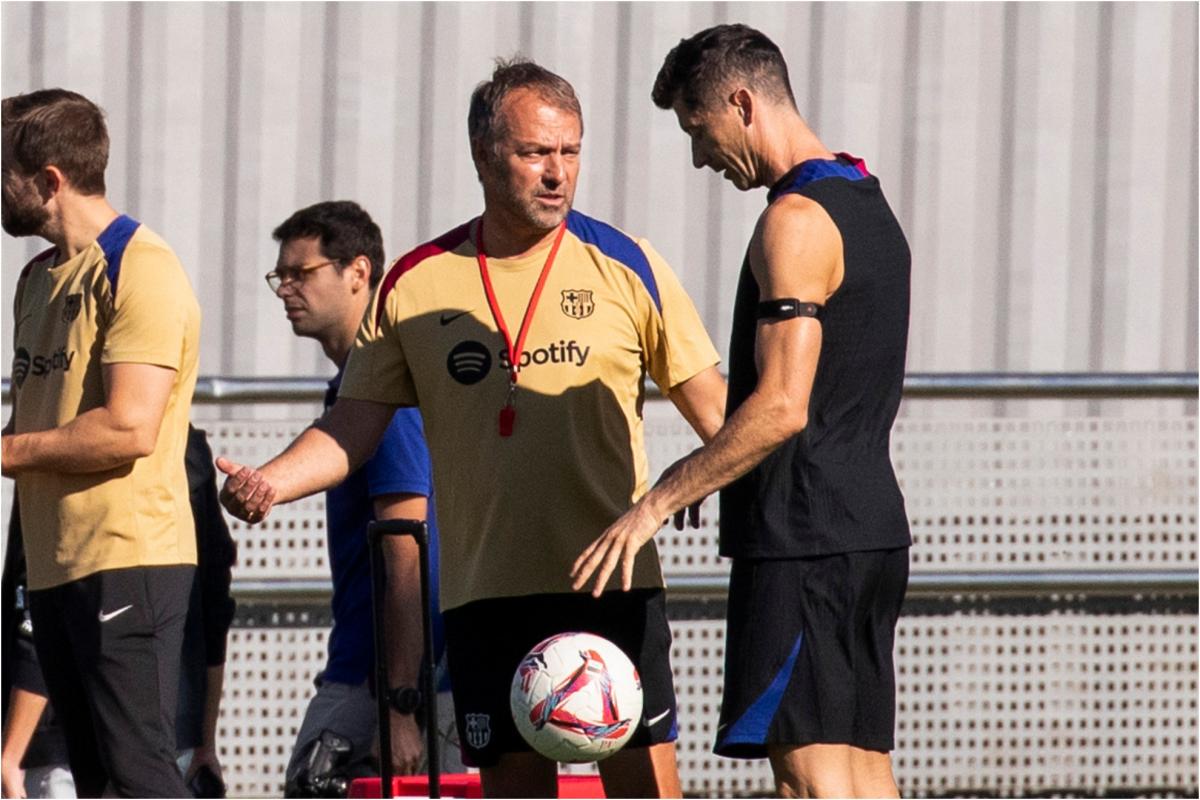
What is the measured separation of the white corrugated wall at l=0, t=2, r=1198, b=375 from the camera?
7.44 meters

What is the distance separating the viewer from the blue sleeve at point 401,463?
4.92 meters

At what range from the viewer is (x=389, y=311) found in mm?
4438

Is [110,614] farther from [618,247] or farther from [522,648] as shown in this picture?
[618,247]

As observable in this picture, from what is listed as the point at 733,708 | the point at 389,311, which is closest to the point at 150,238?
the point at 389,311

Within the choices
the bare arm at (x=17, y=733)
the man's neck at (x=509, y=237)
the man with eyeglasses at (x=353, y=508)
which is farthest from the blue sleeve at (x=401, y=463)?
the bare arm at (x=17, y=733)

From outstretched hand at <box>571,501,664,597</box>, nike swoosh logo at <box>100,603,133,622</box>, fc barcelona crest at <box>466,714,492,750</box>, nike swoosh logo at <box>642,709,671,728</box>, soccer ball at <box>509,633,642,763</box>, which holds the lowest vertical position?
fc barcelona crest at <box>466,714,492,750</box>

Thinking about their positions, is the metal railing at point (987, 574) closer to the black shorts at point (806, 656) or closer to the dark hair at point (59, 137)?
the dark hair at point (59, 137)

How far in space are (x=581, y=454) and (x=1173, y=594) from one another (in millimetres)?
3373

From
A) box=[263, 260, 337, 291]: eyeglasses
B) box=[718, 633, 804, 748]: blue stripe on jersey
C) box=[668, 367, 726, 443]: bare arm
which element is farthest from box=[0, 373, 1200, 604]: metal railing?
box=[718, 633, 804, 748]: blue stripe on jersey

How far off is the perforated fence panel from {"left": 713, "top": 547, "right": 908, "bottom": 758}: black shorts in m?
2.97

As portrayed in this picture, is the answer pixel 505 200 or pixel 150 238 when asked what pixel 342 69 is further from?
pixel 505 200

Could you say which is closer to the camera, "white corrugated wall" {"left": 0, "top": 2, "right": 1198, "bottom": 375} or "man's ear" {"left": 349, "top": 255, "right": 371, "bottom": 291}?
"man's ear" {"left": 349, "top": 255, "right": 371, "bottom": 291}

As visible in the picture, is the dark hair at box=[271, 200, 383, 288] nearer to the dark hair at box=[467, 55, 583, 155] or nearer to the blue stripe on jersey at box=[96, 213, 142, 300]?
the blue stripe on jersey at box=[96, 213, 142, 300]

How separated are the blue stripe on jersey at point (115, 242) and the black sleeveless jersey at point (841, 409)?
1.69m
